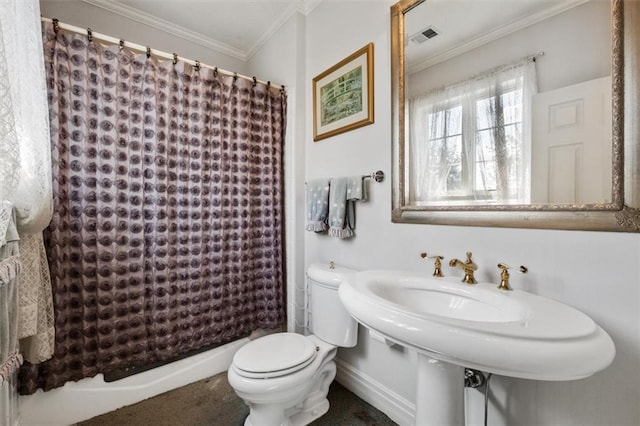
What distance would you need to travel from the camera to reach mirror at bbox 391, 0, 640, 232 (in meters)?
0.77

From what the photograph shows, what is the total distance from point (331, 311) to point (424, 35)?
4.40 ft

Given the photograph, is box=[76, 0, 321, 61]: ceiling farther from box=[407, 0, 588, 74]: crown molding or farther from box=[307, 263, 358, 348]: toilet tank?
box=[307, 263, 358, 348]: toilet tank

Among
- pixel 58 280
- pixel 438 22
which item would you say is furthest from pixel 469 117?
pixel 58 280

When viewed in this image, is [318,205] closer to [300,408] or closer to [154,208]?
[154,208]

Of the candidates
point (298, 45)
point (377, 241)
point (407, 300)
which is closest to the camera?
point (407, 300)

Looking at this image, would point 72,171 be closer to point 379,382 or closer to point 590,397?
point 379,382

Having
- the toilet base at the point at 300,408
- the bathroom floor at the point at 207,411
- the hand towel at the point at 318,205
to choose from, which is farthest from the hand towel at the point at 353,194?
the bathroom floor at the point at 207,411

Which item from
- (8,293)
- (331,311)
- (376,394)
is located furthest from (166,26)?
(376,394)

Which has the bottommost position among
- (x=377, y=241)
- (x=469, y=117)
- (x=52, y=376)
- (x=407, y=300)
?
(x=52, y=376)

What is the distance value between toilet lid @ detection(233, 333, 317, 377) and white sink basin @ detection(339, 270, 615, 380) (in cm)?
52

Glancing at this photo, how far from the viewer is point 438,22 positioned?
1167 millimetres

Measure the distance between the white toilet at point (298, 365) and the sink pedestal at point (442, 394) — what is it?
535 millimetres

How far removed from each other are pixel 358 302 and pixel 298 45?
5.63ft

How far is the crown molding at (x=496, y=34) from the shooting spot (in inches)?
34.0
